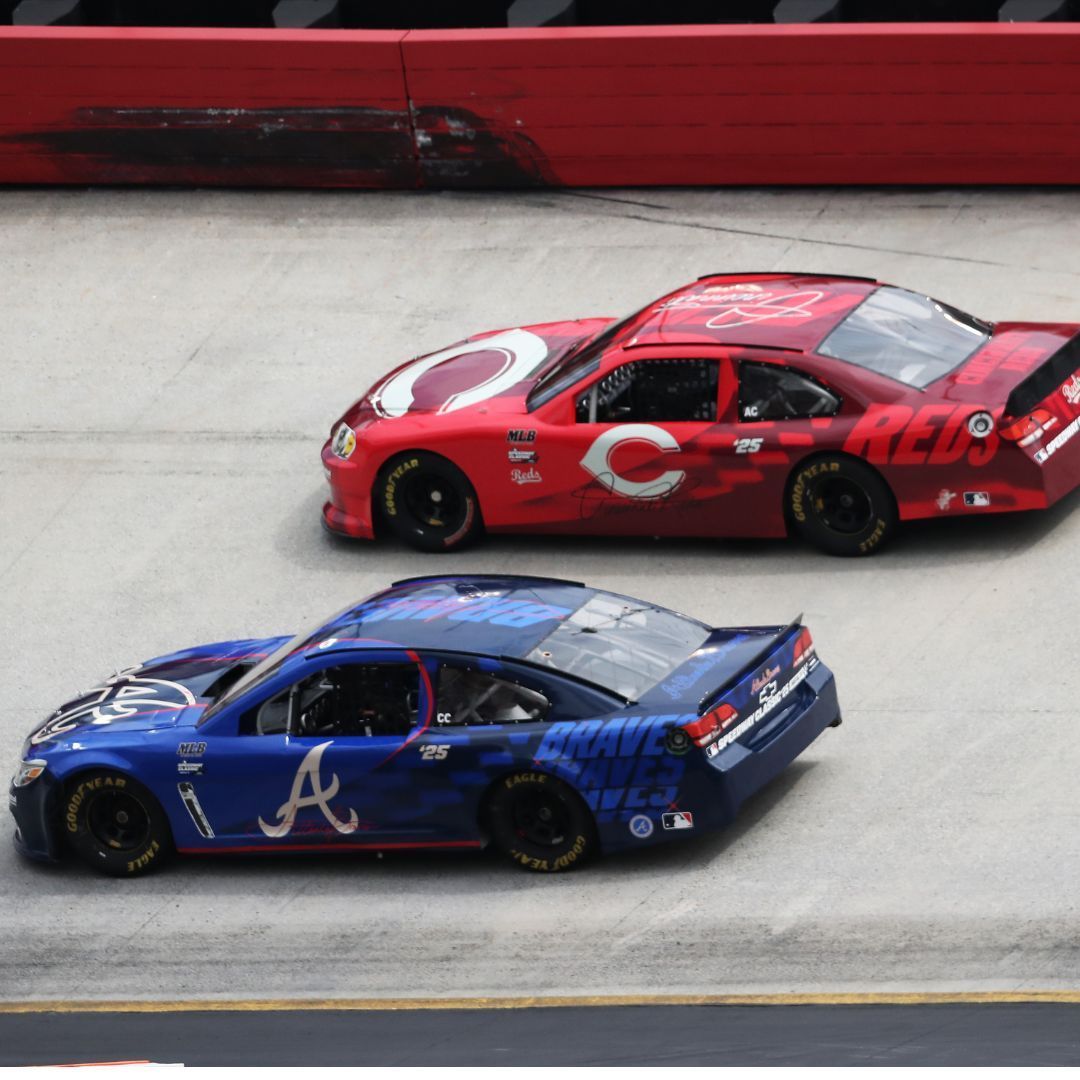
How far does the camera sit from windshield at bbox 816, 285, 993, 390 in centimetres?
1410

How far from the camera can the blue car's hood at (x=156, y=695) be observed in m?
12.0

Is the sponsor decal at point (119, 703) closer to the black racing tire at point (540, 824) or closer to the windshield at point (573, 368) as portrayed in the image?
the black racing tire at point (540, 824)

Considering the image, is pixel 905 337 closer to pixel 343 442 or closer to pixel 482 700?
pixel 343 442

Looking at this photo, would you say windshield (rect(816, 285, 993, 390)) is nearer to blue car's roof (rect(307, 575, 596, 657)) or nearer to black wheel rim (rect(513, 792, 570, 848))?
blue car's roof (rect(307, 575, 596, 657))

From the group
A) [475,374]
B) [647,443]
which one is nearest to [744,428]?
[647,443]

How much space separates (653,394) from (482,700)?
12.4 ft

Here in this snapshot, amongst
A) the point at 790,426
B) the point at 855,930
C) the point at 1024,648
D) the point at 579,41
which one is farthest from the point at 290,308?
the point at 855,930

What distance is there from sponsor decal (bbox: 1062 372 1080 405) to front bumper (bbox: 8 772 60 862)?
6.30 m

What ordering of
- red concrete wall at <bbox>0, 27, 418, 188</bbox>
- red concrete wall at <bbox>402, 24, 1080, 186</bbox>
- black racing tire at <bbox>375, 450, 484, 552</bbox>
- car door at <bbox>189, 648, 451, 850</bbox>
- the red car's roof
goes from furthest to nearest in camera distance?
red concrete wall at <bbox>0, 27, 418, 188</bbox>
red concrete wall at <bbox>402, 24, 1080, 186</bbox>
black racing tire at <bbox>375, 450, 484, 552</bbox>
the red car's roof
car door at <bbox>189, 648, 451, 850</bbox>

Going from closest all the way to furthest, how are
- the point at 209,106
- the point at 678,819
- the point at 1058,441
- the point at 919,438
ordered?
the point at 678,819, the point at 919,438, the point at 1058,441, the point at 209,106

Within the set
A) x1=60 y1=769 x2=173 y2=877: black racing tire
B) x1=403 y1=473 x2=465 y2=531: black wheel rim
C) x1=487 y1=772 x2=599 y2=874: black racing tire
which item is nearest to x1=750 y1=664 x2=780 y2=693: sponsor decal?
x1=487 y1=772 x2=599 y2=874: black racing tire

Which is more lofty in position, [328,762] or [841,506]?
[328,762]

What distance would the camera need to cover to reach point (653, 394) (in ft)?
47.4

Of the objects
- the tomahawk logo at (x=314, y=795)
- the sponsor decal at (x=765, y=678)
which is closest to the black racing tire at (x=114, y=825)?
the tomahawk logo at (x=314, y=795)
